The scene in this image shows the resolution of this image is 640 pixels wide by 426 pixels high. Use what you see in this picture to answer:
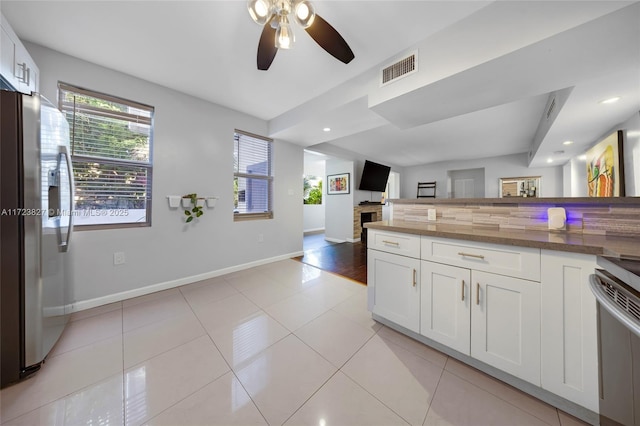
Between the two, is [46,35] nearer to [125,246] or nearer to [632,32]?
[125,246]

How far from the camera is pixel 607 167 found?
2930 millimetres

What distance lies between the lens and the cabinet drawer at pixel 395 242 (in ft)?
4.97

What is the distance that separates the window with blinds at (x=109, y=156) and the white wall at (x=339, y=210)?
13.3ft

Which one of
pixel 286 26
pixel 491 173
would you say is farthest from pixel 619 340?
pixel 491 173

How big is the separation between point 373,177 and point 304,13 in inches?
187

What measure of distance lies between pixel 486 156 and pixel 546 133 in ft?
11.6

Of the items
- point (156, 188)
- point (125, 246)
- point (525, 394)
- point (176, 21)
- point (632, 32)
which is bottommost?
point (525, 394)

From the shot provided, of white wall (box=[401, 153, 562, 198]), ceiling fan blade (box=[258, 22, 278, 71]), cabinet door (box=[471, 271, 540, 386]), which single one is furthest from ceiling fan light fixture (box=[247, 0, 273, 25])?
white wall (box=[401, 153, 562, 198])

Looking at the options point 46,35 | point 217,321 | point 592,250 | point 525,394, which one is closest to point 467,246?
point 592,250

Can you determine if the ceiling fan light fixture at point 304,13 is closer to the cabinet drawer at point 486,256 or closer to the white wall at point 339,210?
the cabinet drawer at point 486,256

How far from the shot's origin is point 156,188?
2.42 metres

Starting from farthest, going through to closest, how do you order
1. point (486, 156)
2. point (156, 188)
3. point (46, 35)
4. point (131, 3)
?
point (486, 156)
point (156, 188)
point (46, 35)
point (131, 3)

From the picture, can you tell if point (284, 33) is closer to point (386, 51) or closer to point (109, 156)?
point (386, 51)

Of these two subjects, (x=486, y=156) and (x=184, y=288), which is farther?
(x=486, y=156)
